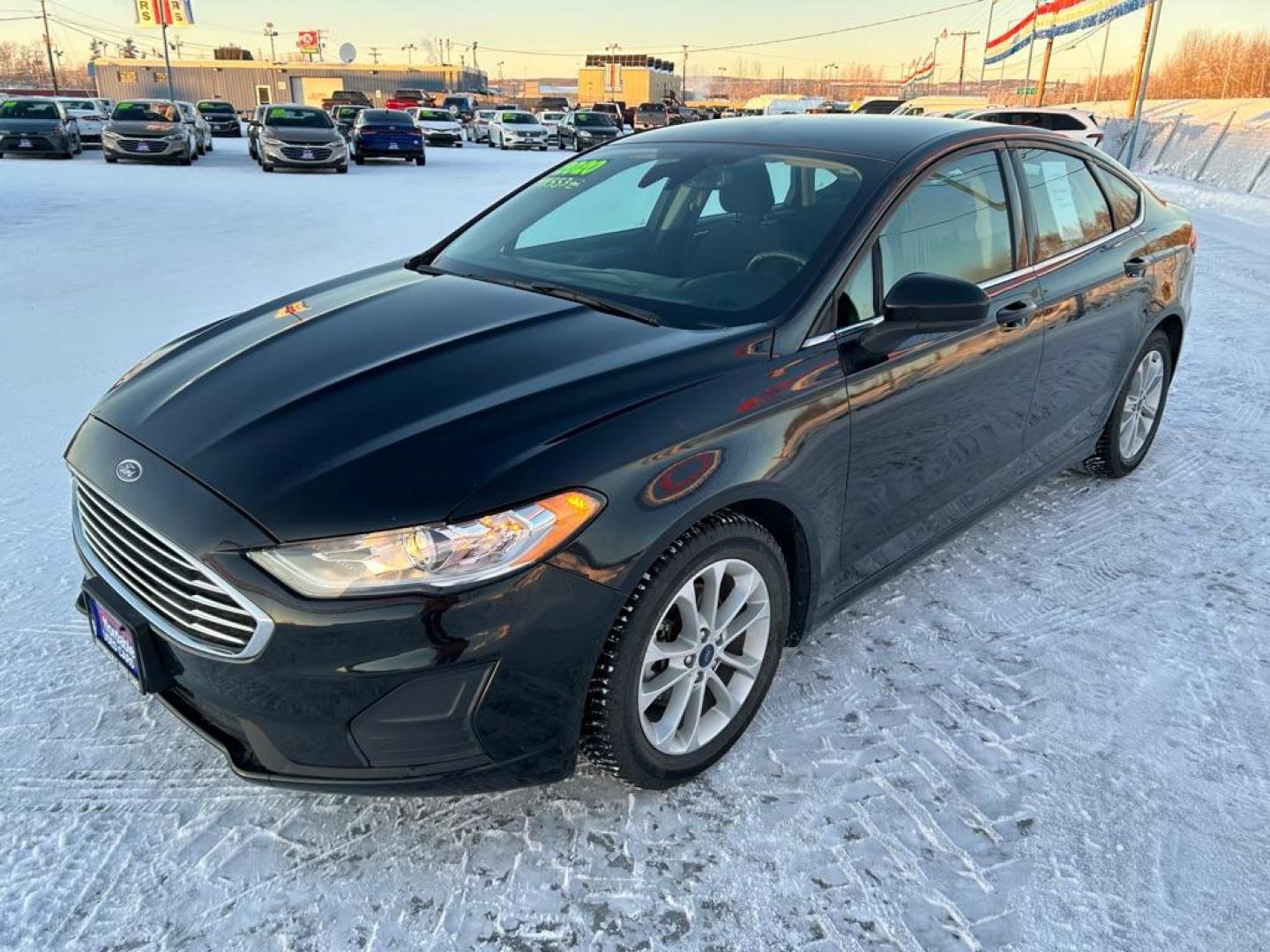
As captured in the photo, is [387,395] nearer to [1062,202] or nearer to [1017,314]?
[1017,314]

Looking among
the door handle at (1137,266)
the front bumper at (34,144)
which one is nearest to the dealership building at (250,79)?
the front bumper at (34,144)

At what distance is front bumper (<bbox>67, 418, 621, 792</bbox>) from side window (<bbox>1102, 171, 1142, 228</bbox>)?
331cm

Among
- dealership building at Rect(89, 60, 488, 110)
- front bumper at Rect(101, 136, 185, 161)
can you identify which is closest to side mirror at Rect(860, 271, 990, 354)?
front bumper at Rect(101, 136, 185, 161)

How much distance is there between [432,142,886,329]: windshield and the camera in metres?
2.75

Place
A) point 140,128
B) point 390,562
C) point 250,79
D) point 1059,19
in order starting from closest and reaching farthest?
point 390,562 < point 140,128 < point 1059,19 < point 250,79

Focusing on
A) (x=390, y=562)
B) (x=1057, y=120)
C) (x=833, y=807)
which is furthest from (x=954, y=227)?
(x=1057, y=120)

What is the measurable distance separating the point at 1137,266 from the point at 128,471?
4023mm

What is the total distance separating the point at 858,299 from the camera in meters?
2.73

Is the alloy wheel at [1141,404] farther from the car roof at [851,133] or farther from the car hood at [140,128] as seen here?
the car hood at [140,128]

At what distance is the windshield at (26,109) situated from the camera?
848 inches

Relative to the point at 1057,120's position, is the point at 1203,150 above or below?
below

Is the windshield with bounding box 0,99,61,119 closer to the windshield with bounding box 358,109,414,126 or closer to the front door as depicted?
the windshield with bounding box 358,109,414,126

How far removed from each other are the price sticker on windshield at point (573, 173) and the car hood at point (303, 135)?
58.1ft

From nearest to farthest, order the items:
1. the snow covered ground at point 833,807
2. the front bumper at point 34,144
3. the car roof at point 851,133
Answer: the snow covered ground at point 833,807 < the car roof at point 851,133 < the front bumper at point 34,144
